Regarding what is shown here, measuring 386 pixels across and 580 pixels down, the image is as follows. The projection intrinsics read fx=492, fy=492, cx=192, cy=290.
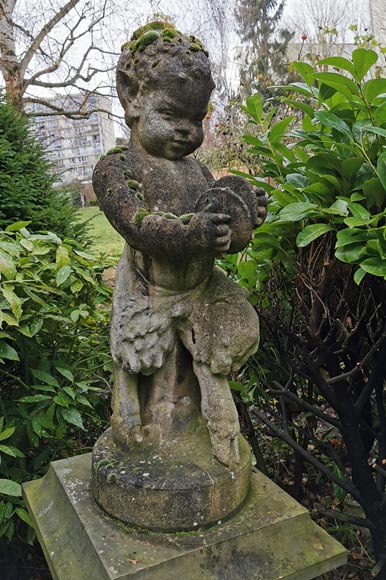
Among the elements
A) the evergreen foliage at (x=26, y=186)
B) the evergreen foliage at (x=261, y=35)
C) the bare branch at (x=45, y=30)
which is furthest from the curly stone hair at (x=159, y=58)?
the evergreen foliage at (x=261, y=35)

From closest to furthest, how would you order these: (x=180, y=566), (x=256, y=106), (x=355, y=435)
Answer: (x=180, y=566), (x=256, y=106), (x=355, y=435)

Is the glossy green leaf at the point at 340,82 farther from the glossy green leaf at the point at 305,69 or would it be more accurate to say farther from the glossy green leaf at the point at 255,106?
the glossy green leaf at the point at 255,106

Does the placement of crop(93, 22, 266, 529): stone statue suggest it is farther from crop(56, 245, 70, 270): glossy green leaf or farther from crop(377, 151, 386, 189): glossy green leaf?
crop(56, 245, 70, 270): glossy green leaf

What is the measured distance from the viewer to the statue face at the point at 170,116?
1.65m

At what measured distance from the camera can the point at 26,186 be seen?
3.84m

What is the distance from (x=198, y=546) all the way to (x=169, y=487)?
19 cm

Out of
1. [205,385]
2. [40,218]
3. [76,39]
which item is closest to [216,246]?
[205,385]

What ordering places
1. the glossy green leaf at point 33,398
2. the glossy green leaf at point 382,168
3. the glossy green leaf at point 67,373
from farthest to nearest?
the glossy green leaf at point 67,373
the glossy green leaf at point 33,398
the glossy green leaf at point 382,168

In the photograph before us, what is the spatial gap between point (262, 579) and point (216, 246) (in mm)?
1019

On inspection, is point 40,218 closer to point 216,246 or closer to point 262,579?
point 216,246

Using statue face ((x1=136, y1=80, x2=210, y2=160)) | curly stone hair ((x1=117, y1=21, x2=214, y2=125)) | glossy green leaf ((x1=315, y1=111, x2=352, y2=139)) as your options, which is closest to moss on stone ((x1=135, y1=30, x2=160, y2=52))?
curly stone hair ((x1=117, y1=21, x2=214, y2=125))

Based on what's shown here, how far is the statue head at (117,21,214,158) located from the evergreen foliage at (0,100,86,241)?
2.15m

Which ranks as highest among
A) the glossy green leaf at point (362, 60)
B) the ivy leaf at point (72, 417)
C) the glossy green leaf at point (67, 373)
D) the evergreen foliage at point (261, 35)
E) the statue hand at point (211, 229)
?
the evergreen foliage at point (261, 35)

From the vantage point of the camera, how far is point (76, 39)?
9.12 meters
